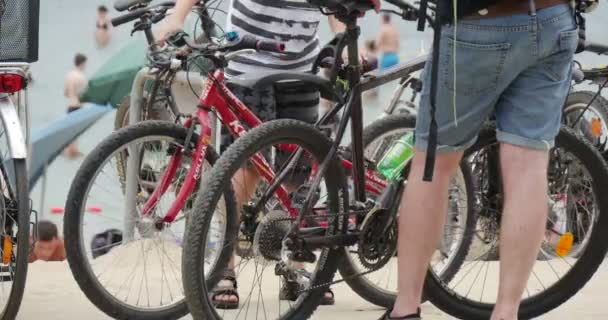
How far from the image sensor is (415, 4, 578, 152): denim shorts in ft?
14.3

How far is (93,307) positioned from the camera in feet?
18.6

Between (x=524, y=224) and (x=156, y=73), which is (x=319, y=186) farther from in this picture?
(x=156, y=73)

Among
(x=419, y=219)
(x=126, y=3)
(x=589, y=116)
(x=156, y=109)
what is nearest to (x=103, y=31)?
(x=589, y=116)

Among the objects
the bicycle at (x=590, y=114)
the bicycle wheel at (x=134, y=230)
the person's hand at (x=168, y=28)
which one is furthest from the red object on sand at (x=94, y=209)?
the bicycle at (x=590, y=114)

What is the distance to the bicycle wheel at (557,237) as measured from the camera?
5227 millimetres

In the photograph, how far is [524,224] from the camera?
14.6 ft

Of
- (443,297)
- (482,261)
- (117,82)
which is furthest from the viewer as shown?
(117,82)

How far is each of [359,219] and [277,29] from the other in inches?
39.3

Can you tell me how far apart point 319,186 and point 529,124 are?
74 cm

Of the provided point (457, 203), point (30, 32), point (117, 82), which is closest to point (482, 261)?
point (457, 203)

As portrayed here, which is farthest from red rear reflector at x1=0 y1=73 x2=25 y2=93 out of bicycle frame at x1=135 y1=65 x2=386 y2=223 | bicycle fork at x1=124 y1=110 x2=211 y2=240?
bicycle frame at x1=135 y1=65 x2=386 y2=223

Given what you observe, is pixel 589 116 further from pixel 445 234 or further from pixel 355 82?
pixel 355 82

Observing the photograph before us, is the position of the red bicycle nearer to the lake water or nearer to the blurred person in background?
the blurred person in background

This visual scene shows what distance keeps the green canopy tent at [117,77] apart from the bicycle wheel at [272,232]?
839 centimetres
